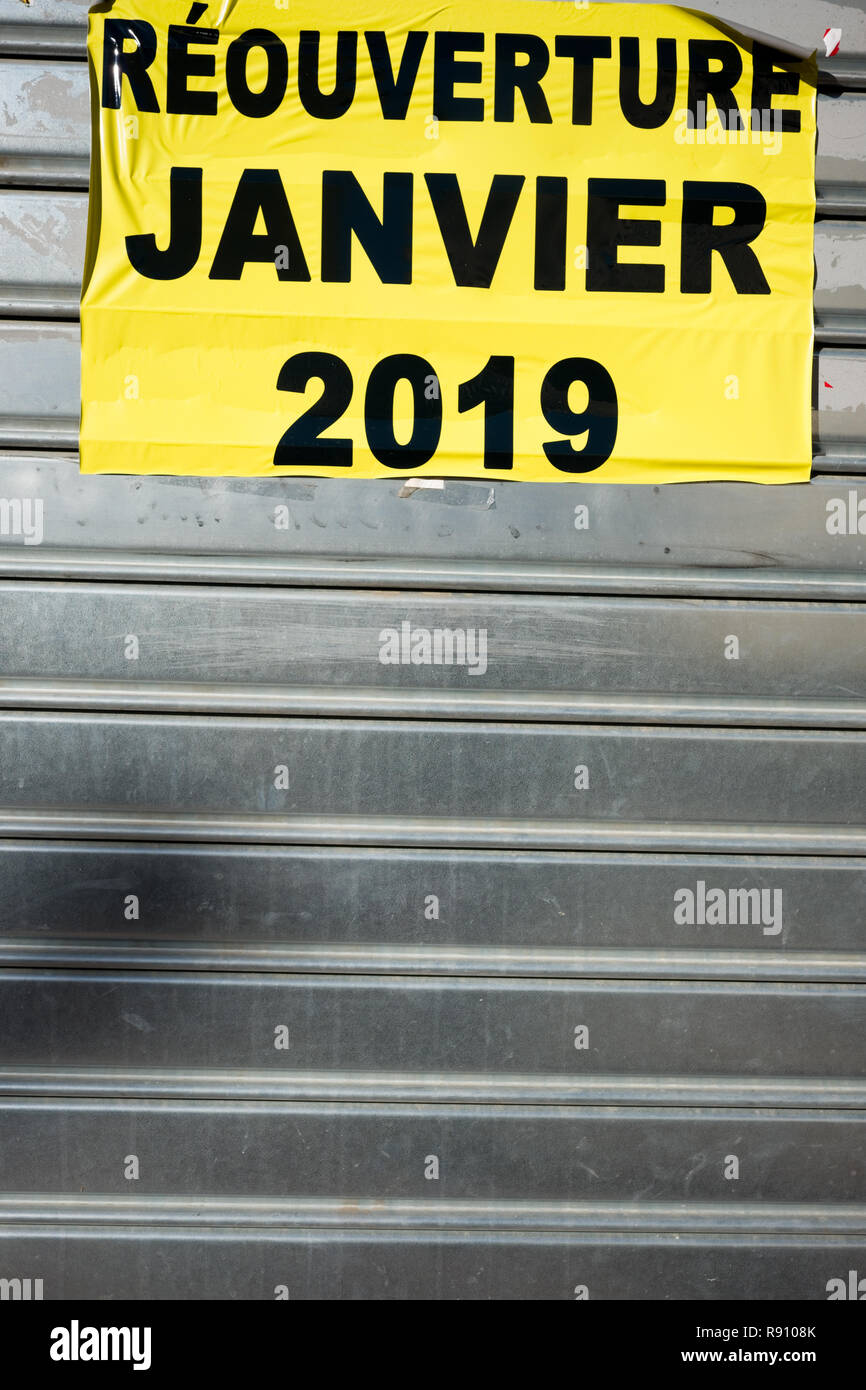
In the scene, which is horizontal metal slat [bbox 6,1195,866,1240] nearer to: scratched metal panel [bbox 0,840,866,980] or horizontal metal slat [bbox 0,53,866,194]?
scratched metal panel [bbox 0,840,866,980]

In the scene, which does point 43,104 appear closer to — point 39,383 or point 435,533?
point 39,383

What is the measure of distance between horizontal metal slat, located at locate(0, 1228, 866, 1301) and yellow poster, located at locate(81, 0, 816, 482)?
2089mm

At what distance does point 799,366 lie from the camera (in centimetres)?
304

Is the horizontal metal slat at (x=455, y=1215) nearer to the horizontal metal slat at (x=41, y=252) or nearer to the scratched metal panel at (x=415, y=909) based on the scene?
the scratched metal panel at (x=415, y=909)

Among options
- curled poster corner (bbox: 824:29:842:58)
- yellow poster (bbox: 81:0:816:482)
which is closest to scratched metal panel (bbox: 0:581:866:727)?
yellow poster (bbox: 81:0:816:482)

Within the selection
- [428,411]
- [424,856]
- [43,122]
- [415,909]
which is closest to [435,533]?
[428,411]

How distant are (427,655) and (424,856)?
55cm

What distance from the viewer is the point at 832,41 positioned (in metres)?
3.02

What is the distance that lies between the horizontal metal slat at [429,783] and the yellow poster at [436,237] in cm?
72

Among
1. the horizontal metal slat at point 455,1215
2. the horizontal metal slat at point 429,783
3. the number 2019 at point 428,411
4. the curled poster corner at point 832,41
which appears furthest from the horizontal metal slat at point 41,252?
the horizontal metal slat at point 455,1215

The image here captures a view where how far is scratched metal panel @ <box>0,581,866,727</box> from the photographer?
304 cm
